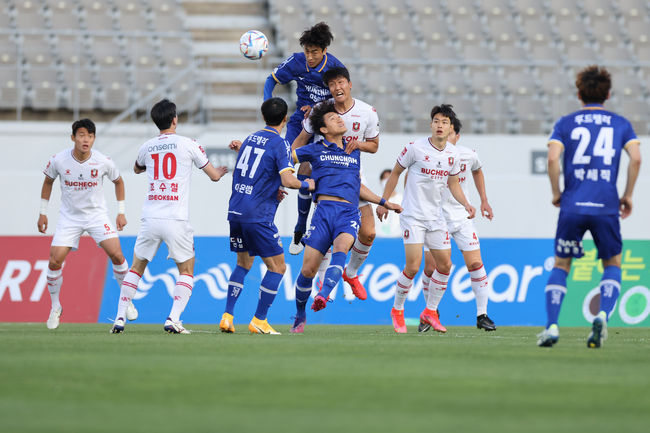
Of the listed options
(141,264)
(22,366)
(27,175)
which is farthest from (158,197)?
(27,175)

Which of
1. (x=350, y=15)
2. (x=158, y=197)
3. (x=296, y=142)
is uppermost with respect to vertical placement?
(x=350, y=15)

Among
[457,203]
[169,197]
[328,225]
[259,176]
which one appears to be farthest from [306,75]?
[457,203]

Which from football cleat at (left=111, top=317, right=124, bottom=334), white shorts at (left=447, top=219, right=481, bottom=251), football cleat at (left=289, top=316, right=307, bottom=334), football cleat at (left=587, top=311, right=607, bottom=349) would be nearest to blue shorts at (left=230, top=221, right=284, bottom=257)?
football cleat at (left=289, top=316, right=307, bottom=334)

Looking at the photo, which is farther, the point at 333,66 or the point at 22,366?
the point at 333,66

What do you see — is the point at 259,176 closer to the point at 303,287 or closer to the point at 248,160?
→ the point at 248,160

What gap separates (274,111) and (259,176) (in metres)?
0.63

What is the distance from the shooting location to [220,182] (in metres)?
17.4

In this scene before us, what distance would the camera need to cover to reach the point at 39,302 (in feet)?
45.5

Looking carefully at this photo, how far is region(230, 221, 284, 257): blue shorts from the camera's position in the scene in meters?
9.53

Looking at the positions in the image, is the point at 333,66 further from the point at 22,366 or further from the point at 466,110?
the point at 466,110

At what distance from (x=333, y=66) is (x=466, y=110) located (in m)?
10.4

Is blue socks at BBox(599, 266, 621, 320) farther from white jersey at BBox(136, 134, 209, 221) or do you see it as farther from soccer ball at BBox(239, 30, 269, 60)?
soccer ball at BBox(239, 30, 269, 60)

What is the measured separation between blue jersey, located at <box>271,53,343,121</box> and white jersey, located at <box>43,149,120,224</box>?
2.17 m

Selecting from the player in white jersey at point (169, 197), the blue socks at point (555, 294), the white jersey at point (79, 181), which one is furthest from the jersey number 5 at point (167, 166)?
the blue socks at point (555, 294)
